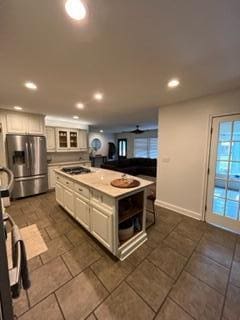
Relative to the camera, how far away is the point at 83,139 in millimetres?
5773

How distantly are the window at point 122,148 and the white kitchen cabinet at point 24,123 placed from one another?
20.7 ft

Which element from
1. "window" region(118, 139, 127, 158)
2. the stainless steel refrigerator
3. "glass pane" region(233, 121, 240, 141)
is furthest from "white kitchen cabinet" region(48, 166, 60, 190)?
"window" region(118, 139, 127, 158)

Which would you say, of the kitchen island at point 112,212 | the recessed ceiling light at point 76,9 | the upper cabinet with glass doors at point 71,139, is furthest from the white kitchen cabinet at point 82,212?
the upper cabinet with glass doors at point 71,139

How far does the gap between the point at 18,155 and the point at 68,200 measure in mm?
2224

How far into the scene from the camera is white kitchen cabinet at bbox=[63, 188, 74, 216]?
2.79m

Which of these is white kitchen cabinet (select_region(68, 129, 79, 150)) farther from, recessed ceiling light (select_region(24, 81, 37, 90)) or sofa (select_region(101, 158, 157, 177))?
recessed ceiling light (select_region(24, 81, 37, 90))

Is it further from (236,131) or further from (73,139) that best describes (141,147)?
(236,131)

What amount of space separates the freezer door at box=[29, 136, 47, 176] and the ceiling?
6.21 feet

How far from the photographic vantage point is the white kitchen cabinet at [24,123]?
3956 mm

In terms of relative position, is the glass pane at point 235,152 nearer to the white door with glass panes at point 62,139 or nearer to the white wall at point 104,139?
the white door with glass panes at point 62,139

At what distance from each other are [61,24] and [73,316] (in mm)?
2463

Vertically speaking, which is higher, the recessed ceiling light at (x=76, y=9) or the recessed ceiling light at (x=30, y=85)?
the recessed ceiling light at (x=30, y=85)

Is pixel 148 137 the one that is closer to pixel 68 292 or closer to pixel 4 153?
pixel 4 153

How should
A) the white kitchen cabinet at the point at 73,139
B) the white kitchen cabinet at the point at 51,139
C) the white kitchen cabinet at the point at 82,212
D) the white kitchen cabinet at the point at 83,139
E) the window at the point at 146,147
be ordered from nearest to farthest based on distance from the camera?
1. the white kitchen cabinet at the point at 82,212
2. the white kitchen cabinet at the point at 51,139
3. the white kitchen cabinet at the point at 73,139
4. the white kitchen cabinet at the point at 83,139
5. the window at the point at 146,147
